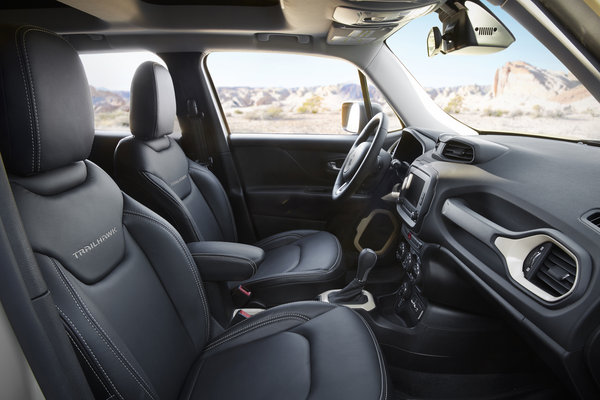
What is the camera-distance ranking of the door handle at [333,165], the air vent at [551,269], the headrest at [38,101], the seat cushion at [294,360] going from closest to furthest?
the headrest at [38,101] → the air vent at [551,269] → the seat cushion at [294,360] → the door handle at [333,165]

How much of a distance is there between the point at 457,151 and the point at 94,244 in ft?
4.17

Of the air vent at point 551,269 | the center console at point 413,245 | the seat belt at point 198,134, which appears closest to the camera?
the air vent at point 551,269

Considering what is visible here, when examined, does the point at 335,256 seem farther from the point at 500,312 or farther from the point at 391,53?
the point at 391,53

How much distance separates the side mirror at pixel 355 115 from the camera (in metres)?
2.20

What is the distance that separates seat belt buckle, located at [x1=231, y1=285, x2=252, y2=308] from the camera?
169 centimetres

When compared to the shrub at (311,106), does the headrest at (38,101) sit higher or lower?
higher

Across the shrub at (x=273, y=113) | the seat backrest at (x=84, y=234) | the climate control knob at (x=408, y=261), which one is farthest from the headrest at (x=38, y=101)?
the shrub at (x=273, y=113)

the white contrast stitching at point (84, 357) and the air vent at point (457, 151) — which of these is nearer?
the white contrast stitching at point (84, 357)

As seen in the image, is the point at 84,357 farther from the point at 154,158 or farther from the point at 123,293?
the point at 154,158

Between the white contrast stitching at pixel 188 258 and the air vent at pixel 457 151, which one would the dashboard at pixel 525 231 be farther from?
the white contrast stitching at pixel 188 258

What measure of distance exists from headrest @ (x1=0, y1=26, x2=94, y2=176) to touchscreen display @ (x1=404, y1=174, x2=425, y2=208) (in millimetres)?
1209

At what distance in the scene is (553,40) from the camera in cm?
108

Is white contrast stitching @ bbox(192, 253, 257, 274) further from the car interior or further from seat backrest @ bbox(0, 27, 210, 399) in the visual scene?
seat backrest @ bbox(0, 27, 210, 399)

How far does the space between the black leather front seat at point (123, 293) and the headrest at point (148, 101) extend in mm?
670
